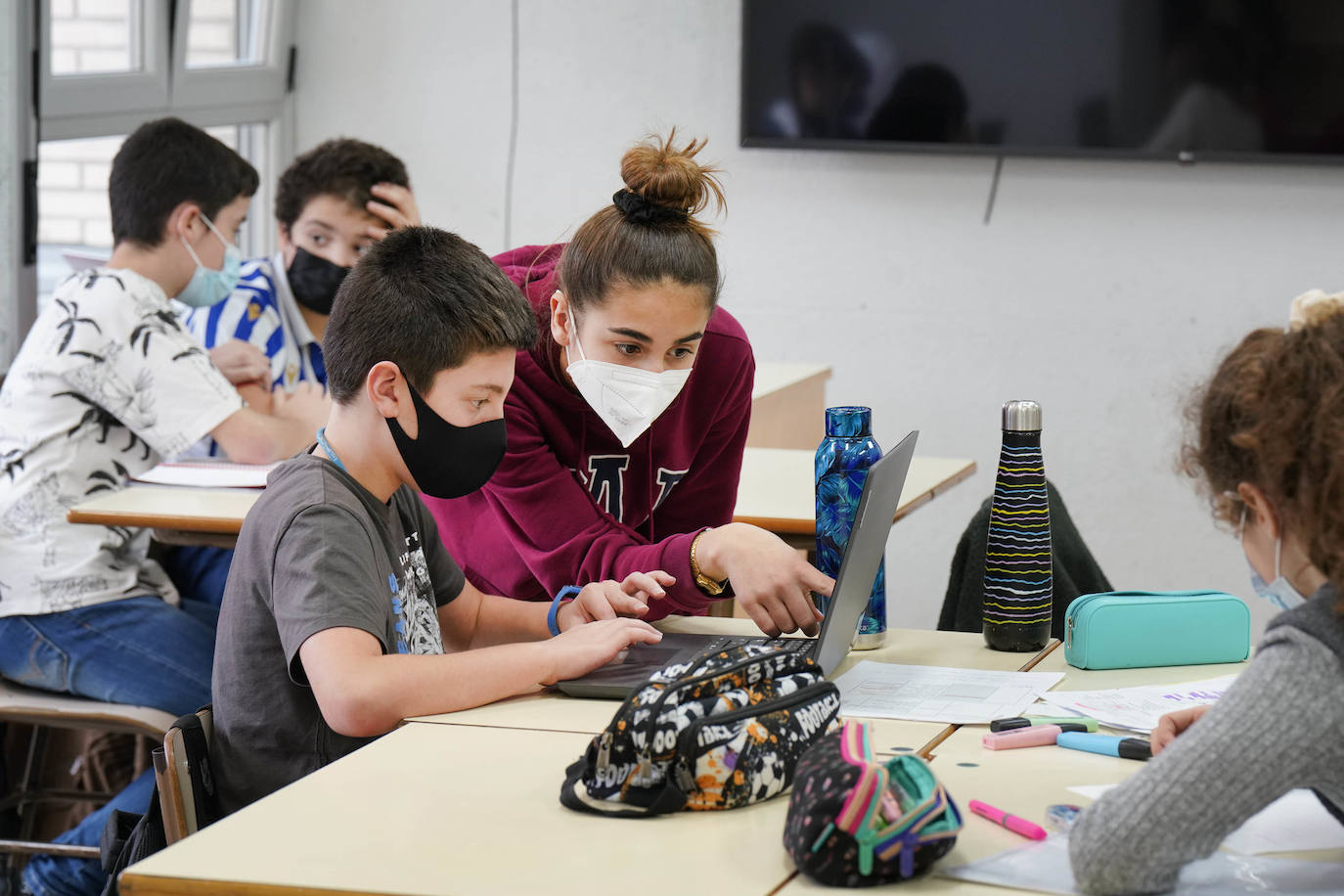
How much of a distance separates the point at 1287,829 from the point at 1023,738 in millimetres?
241

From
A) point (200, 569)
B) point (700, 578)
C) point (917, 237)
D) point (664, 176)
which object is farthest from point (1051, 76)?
point (700, 578)

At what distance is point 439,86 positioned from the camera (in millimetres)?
4238

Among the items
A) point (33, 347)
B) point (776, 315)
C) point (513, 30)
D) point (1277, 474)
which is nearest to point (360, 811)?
point (1277, 474)

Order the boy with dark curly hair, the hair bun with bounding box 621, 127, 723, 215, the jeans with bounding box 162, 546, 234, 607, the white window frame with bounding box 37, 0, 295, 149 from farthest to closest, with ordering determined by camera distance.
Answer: the white window frame with bounding box 37, 0, 295, 149
the boy with dark curly hair
the jeans with bounding box 162, 546, 234, 607
the hair bun with bounding box 621, 127, 723, 215

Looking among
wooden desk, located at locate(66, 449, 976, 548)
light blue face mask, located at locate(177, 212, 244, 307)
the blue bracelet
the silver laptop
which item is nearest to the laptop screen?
the silver laptop

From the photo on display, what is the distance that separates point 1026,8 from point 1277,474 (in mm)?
3021

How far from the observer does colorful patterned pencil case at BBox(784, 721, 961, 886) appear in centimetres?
97

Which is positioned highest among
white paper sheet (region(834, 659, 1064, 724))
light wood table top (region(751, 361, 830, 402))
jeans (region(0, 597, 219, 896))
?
light wood table top (region(751, 361, 830, 402))

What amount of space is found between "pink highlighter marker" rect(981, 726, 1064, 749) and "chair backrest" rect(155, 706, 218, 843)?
2.45 feet

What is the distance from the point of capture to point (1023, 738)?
128 centimetres

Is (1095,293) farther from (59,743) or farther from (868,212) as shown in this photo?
(59,743)

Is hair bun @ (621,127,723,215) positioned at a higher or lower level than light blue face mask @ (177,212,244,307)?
higher

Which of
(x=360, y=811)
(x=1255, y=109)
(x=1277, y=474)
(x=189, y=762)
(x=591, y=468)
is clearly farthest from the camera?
(x=1255, y=109)

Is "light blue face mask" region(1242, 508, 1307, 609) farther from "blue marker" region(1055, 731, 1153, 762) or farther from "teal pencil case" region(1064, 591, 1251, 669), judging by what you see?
"teal pencil case" region(1064, 591, 1251, 669)
